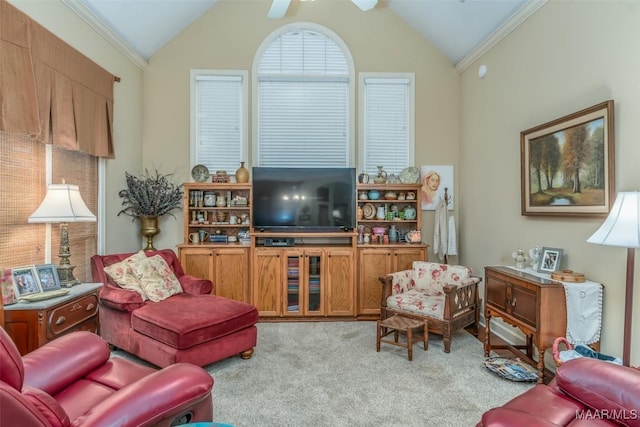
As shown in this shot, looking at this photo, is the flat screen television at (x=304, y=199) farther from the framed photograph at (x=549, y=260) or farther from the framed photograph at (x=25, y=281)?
the framed photograph at (x=25, y=281)

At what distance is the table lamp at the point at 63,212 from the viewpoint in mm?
2499

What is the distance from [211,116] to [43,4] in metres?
2.04

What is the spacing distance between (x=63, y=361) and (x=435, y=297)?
3.14 meters

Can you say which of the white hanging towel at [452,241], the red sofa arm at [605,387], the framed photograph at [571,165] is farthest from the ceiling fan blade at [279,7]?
the red sofa arm at [605,387]

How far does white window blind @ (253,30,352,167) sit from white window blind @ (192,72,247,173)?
0.92ft

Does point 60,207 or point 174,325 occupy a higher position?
point 60,207

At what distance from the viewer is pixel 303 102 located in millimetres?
4602

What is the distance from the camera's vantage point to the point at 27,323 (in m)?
2.16

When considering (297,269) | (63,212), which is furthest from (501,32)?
(63,212)

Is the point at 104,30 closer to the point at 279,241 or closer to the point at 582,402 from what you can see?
the point at 279,241

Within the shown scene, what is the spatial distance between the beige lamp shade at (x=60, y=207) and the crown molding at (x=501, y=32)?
4295 millimetres

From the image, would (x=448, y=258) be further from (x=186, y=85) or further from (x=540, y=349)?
(x=186, y=85)

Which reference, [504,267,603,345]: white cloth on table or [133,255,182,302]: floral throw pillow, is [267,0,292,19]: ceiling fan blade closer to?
[133,255,182,302]: floral throw pillow

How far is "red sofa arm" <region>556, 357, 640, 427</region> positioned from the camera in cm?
130
